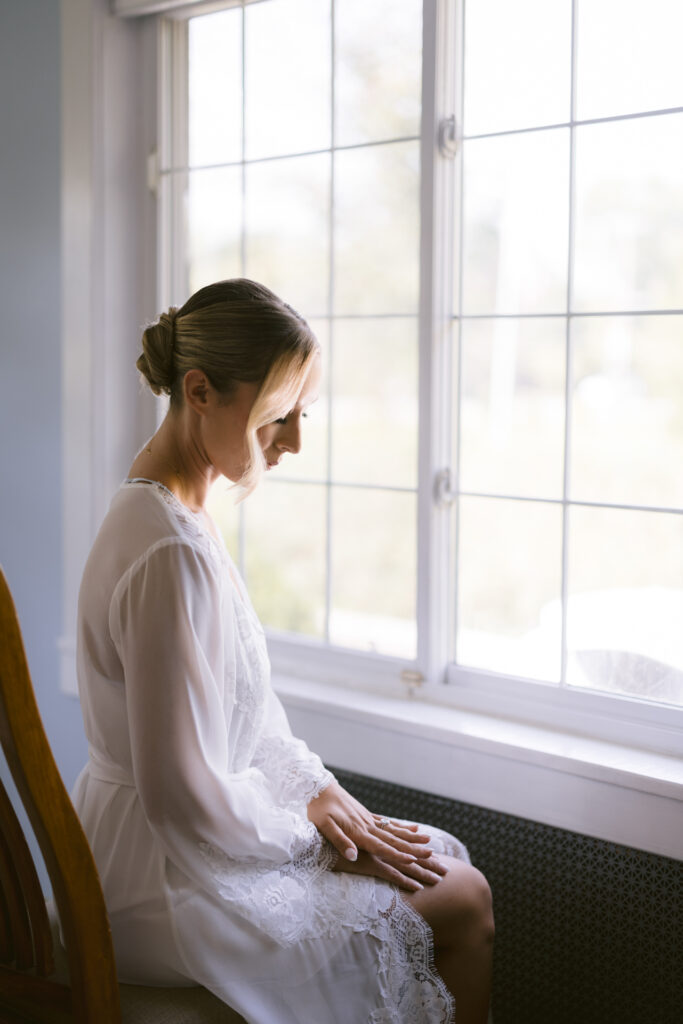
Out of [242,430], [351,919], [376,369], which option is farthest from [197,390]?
[376,369]

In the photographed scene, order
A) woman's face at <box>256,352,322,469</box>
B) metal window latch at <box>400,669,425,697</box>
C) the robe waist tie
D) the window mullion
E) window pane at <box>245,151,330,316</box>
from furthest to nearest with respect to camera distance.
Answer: window pane at <box>245,151,330,316</box> → metal window latch at <box>400,669,425,697</box> → the window mullion → woman's face at <box>256,352,322,469</box> → the robe waist tie

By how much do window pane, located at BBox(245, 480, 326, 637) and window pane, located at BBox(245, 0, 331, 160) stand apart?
802mm

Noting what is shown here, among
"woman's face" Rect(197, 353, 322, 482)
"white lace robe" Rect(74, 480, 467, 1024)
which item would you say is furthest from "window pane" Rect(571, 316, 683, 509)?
"white lace robe" Rect(74, 480, 467, 1024)

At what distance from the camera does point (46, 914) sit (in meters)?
1.29

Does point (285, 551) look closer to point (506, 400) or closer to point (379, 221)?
point (506, 400)

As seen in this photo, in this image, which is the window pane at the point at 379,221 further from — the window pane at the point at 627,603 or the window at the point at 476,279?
the window pane at the point at 627,603

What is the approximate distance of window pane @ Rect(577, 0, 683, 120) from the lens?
5.77 feet

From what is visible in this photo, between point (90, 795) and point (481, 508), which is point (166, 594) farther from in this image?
point (481, 508)

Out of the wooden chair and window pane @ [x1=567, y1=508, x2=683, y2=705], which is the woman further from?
window pane @ [x1=567, y1=508, x2=683, y2=705]

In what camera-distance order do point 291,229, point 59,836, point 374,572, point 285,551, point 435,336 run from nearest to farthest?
1. point 59,836
2. point 435,336
3. point 291,229
4. point 285,551
5. point 374,572

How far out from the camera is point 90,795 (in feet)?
4.88

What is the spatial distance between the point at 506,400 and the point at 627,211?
536mm

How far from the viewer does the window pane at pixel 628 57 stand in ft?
5.77

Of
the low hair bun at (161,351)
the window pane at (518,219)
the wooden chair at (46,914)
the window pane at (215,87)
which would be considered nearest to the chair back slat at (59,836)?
the wooden chair at (46,914)
